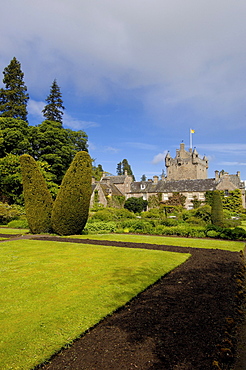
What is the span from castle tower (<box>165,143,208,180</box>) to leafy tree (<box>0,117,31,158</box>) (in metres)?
39.7

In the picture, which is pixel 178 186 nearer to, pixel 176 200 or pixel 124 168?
pixel 176 200

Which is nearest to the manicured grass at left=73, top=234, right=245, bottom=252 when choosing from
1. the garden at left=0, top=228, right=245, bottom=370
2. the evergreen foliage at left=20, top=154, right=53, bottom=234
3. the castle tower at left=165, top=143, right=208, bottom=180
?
the garden at left=0, top=228, right=245, bottom=370

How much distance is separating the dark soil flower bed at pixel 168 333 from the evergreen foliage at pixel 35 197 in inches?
506

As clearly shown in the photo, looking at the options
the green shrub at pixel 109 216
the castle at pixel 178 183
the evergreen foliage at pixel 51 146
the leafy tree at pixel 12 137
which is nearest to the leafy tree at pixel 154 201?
the castle at pixel 178 183

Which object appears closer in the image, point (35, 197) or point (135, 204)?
point (35, 197)

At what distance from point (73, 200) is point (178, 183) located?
3381 centimetres

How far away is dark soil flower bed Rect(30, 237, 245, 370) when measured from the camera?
350 centimetres

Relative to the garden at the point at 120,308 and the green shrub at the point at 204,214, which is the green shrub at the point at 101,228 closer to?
the garden at the point at 120,308

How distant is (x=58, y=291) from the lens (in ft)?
20.2

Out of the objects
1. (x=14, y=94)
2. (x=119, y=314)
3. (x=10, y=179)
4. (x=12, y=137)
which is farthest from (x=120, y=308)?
(x=14, y=94)

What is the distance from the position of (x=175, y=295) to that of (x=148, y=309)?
1070 mm

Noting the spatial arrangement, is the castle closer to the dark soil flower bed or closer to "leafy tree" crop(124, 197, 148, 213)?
"leafy tree" crop(124, 197, 148, 213)

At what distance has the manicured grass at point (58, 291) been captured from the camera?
13.0ft

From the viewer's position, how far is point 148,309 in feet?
A: 17.3
